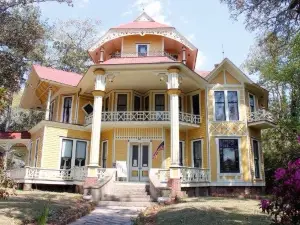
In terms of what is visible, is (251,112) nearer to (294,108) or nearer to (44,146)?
(294,108)

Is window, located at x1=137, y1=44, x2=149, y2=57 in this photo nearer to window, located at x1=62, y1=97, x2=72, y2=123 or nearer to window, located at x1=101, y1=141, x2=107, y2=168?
window, located at x1=62, y1=97, x2=72, y2=123

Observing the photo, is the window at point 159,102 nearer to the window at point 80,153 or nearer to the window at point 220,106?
the window at point 220,106

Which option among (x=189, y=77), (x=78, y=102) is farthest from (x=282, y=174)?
(x=78, y=102)

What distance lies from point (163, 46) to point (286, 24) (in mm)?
9965

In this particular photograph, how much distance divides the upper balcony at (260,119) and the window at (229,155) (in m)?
1.65

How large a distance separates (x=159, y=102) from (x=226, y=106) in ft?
15.0

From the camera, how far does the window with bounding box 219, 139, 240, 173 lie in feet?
60.8

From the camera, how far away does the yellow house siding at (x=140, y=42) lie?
21297 mm

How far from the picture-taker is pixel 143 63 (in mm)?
16672

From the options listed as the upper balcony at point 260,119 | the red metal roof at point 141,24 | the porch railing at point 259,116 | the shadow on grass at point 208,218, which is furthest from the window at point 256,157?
the red metal roof at point 141,24

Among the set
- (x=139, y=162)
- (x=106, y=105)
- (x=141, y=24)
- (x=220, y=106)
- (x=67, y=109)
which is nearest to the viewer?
(x=139, y=162)

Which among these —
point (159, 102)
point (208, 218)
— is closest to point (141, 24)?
point (159, 102)

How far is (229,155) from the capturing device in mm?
18797

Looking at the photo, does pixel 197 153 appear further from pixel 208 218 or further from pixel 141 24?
pixel 208 218
